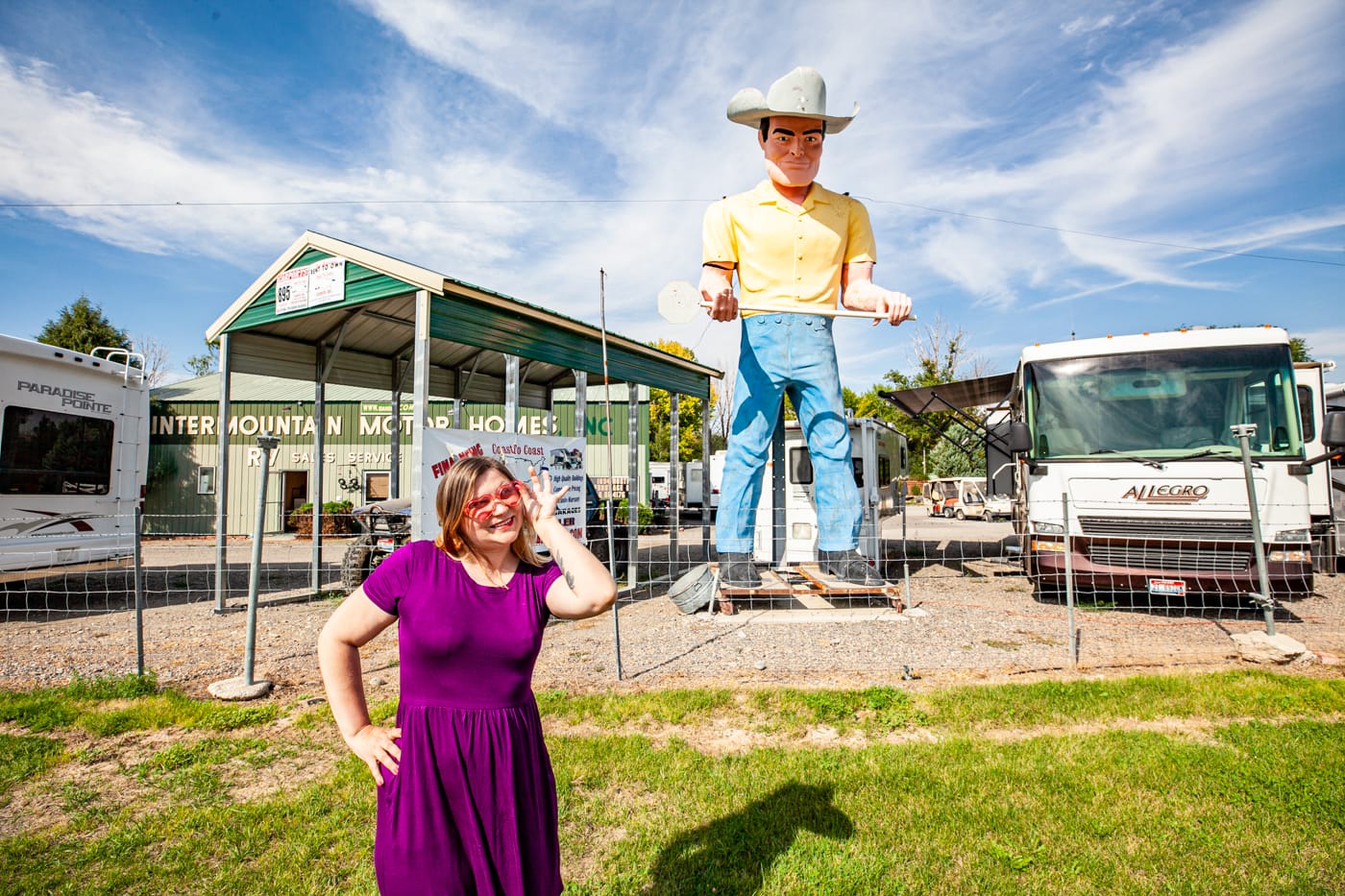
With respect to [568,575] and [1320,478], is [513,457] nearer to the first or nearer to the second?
[568,575]

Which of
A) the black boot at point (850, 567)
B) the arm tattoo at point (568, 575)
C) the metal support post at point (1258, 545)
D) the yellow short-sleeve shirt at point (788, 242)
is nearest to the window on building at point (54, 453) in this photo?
the yellow short-sleeve shirt at point (788, 242)

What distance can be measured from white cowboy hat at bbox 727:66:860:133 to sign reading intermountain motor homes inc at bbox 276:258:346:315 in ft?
13.5

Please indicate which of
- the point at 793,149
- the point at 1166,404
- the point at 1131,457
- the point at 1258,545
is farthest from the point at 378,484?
the point at 1258,545

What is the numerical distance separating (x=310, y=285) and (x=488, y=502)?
630 cm

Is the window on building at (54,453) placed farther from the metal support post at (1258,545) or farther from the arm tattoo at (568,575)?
the metal support post at (1258,545)

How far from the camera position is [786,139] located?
5.62 meters

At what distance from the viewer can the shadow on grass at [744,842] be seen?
8.02ft

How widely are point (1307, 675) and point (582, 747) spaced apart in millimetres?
4751

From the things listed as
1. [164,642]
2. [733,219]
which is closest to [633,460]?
[733,219]

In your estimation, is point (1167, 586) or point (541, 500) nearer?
point (541, 500)

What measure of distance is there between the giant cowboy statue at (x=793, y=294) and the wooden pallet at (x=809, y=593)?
0.17m

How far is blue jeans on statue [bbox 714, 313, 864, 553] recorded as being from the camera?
613 cm

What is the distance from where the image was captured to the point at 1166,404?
22.5 ft

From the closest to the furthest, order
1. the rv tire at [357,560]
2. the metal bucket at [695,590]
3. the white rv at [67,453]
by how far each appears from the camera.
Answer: the metal bucket at [695,590] → the white rv at [67,453] → the rv tire at [357,560]
